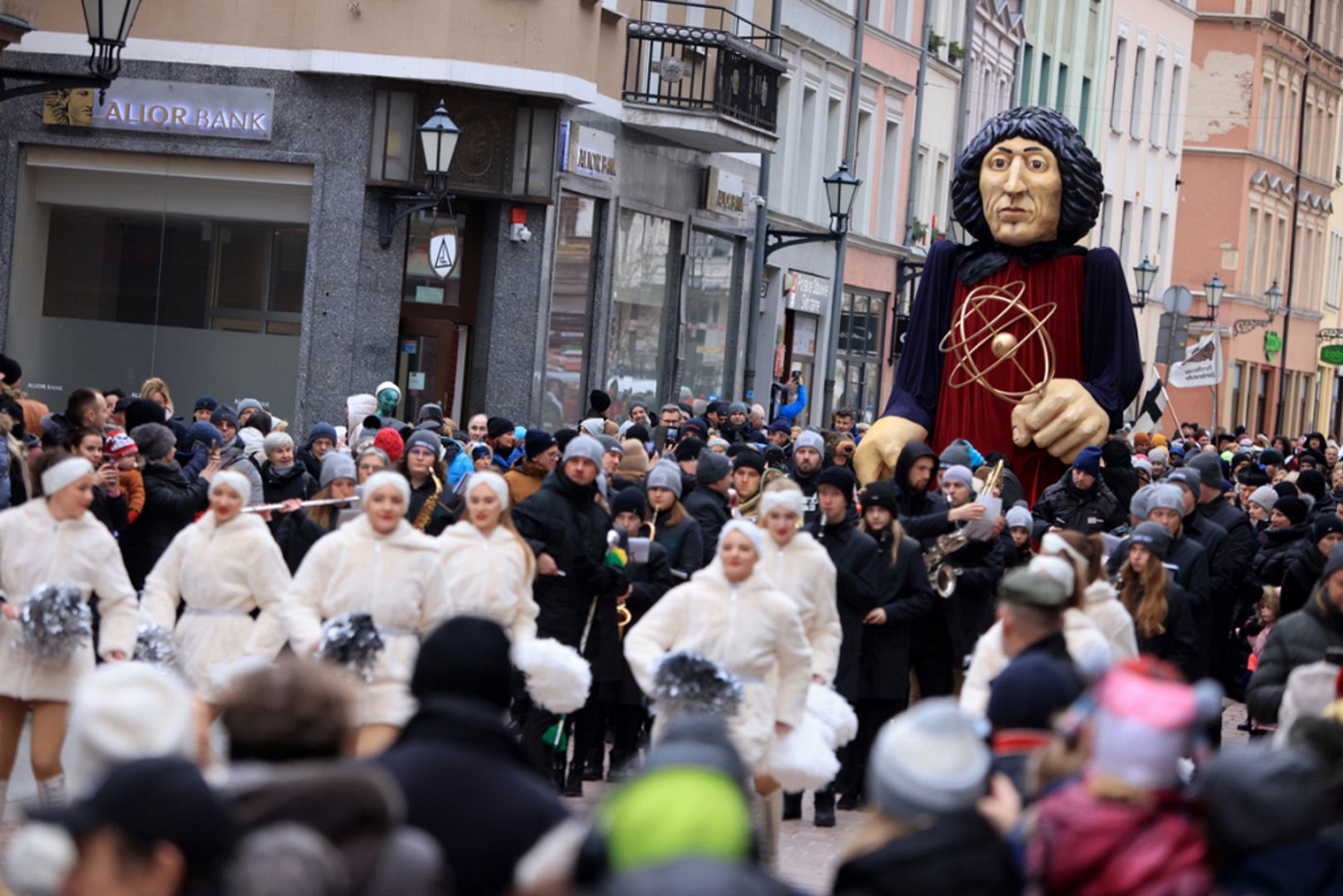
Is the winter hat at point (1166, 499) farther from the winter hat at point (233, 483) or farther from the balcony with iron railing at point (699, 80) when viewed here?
the balcony with iron railing at point (699, 80)

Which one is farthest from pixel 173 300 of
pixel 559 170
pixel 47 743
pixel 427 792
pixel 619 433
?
pixel 427 792

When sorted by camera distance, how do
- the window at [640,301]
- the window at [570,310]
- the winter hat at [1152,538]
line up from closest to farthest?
1. the winter hat at [1152,538]
2. the window at [570,310]
3. the window at [640,301]

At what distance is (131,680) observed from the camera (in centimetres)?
505

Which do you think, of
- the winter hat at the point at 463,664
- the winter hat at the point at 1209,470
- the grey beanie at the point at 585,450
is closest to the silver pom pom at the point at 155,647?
the grey beanie at the point at 585,450

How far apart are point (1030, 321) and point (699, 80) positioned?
11.6 meters

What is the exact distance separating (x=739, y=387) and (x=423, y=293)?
27.3 ft

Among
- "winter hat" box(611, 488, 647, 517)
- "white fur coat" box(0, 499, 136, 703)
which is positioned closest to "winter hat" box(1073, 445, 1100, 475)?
"winter hat" box(611, 488, 647, 517)

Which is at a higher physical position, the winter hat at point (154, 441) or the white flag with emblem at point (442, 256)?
the white flag with emblem at point (442, 256)

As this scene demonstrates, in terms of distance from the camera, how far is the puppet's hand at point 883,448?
15.9 metres

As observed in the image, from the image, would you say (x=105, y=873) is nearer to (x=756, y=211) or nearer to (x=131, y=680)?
(x=131, y=680)

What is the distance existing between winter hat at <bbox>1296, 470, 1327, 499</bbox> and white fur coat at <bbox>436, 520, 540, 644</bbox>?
37.8ft

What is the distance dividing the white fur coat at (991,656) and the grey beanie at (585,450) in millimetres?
Result: 3683

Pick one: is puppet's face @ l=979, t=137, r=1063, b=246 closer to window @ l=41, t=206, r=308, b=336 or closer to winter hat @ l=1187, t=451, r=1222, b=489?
winter hat @ l=1187, t=451, r=1222, b=489

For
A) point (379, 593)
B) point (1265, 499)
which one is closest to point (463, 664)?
point (379, 593)
